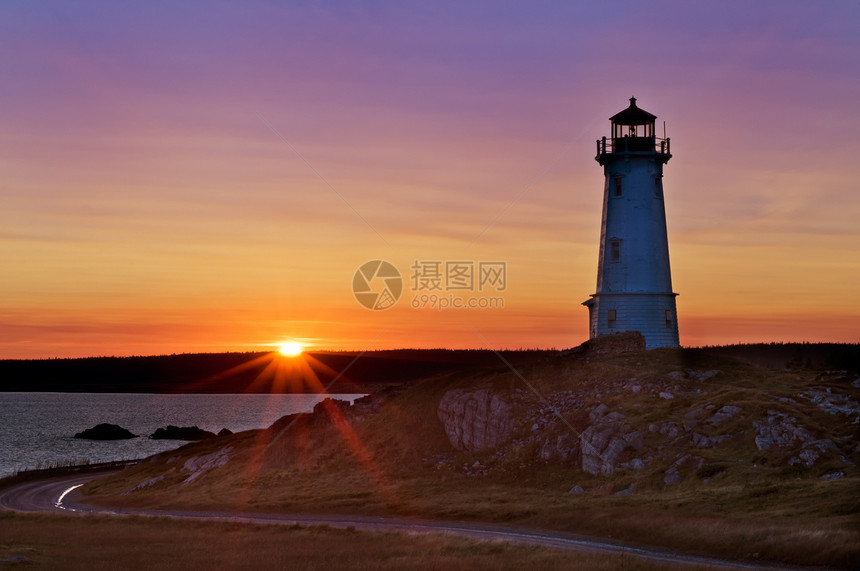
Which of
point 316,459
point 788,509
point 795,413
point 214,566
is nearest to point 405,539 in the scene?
point 214,566

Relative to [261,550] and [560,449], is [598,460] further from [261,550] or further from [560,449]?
[261,550]

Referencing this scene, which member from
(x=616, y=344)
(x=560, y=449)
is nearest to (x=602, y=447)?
(x=560, y=449)

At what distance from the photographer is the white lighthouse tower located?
67750 mm

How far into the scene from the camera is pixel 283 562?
34812 mm

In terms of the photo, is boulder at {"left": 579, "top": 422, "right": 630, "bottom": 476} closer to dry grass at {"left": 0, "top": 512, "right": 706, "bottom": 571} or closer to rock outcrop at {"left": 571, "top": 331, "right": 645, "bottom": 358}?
rock outcrop at {"left": 571, "top": 331, "right": 645, "bottom": 358}

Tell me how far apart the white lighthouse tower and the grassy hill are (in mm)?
3238

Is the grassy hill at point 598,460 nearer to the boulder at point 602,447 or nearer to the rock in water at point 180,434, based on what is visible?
the boulder at point 602,447

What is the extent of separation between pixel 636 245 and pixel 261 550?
130ft

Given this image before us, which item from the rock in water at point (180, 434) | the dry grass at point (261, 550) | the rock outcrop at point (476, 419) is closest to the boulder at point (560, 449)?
the rock outcrop at point (476, 419)

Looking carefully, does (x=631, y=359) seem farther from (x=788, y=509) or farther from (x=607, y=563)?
(x=607, y=563)

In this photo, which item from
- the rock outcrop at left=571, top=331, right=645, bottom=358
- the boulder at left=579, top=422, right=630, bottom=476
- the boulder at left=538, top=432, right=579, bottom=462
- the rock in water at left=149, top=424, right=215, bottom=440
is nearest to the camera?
the boulder at left=579, top=422, right=630, bottom=476

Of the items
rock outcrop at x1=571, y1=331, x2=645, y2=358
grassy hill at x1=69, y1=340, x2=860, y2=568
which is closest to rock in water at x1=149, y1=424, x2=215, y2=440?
grassy hill at x1=69, y1=340, x2=860, y2=568

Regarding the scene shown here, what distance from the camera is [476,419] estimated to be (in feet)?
205

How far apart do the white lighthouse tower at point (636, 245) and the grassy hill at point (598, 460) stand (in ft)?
10.6
